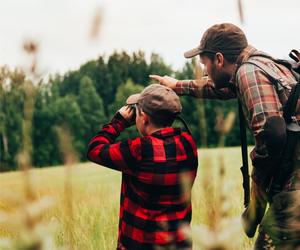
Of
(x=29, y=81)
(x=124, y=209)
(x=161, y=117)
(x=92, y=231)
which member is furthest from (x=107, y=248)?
(x=29, y=81)

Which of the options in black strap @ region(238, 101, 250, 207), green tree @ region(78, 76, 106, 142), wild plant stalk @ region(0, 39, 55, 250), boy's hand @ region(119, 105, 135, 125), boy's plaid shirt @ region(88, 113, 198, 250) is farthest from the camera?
green tree @ region(78, 76, 106, 142)

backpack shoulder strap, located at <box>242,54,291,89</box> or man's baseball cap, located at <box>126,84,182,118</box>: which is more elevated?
backpack shoulder strap, located at <box>242,54,291,89</box>

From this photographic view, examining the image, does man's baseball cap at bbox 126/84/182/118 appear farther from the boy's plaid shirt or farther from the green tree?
the green tree

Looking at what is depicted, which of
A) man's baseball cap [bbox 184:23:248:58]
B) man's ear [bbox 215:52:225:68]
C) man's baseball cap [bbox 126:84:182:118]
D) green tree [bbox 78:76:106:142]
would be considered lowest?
green tree [bbox 78:76:106:142]

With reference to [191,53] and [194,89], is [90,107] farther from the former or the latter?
[191,53]

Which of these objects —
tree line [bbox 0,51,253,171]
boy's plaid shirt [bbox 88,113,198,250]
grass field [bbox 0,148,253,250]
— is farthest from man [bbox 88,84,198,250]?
tree line [bbox 0,51,253,171]

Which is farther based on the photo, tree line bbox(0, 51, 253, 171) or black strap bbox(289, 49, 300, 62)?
tree line bbox(0, 51, 253, 171)

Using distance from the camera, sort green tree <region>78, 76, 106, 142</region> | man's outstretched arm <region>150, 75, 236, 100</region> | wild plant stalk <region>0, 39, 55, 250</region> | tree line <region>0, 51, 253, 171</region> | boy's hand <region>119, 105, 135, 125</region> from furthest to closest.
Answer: green tree <region>78, 76, 106, 142</region>
tree line <region>0, 51, 253, 171</region>
man's outstretched arm <region>150, 75, 236, 100</region>
boy's hand <region>119, 105, 135, 125</region>
wild plant stalk <region>0, 39, 55, 250</region>

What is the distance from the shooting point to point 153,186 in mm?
2625

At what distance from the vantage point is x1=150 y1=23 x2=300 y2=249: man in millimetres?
2637

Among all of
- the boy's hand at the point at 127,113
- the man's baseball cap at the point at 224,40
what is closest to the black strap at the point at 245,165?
the man's baseball cap at the point at 224,40

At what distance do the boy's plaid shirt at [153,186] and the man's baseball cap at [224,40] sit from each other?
0.61 metres

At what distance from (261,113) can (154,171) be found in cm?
57

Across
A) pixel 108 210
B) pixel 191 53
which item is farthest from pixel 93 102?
pixel 191 53
